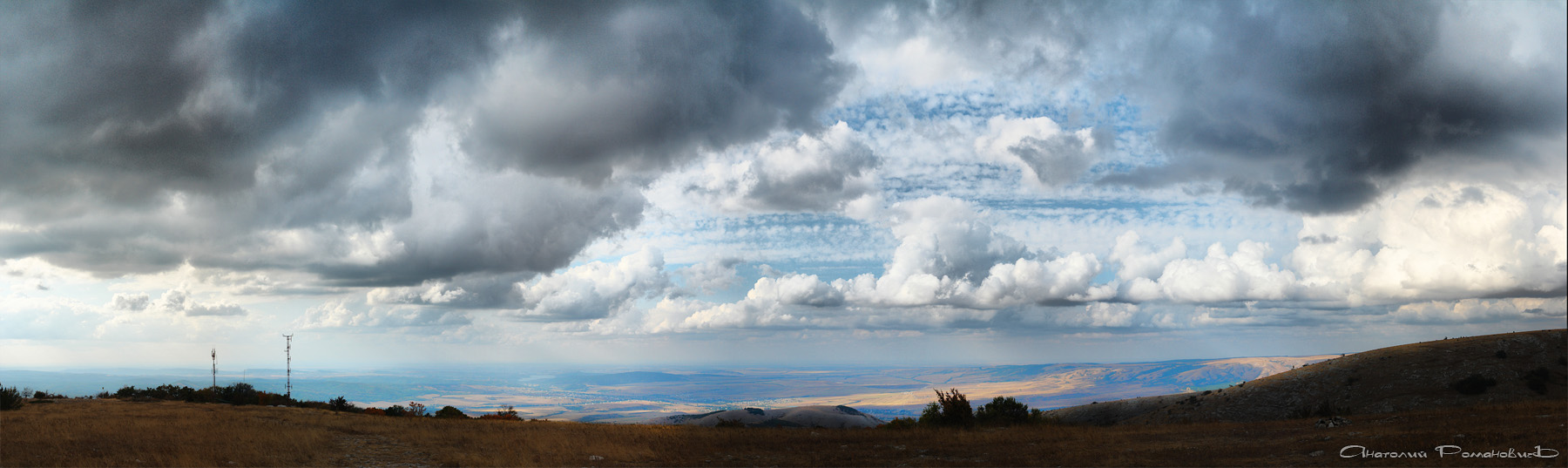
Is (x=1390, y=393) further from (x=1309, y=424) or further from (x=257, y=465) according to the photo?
(x=257, y=465)

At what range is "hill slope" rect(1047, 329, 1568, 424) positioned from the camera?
4278 centimetres

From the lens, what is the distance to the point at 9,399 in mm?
39719

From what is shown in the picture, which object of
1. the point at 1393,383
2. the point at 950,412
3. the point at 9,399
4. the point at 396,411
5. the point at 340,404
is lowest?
the point at 1393,383

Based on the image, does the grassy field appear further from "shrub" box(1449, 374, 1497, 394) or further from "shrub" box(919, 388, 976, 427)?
"shrub" box(1449, 374, 1497, 394)

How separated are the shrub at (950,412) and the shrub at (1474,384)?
28574mm

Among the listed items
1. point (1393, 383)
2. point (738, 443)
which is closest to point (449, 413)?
point (738, 443)

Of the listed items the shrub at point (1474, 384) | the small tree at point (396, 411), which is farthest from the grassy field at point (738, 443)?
the shrub at point (1474, 384)

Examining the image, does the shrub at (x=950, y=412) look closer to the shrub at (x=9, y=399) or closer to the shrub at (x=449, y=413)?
the shrub at (x=449, y=413)

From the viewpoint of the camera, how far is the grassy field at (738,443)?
2150 centimetres

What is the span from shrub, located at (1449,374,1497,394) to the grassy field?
14.2 meters

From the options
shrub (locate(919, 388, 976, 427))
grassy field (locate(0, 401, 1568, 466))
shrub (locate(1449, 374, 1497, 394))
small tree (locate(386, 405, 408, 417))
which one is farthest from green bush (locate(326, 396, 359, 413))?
shrub (locate(1449, 374, 1497, 394))

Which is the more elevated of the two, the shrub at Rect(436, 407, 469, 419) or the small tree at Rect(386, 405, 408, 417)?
the small tree at Rect(386, 405, 408, 417)

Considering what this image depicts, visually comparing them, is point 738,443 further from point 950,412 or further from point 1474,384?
point 1474,384

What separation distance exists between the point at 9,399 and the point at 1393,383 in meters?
79.9
